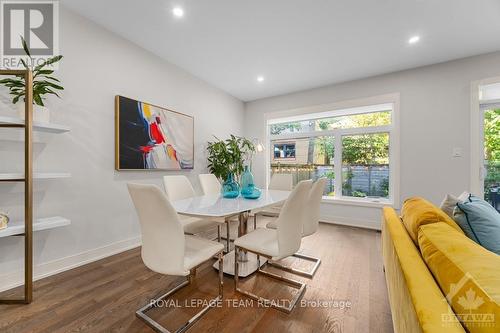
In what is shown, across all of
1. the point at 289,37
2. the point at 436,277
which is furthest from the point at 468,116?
the point at 436,277

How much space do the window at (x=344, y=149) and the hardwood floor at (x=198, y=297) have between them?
1798 mm

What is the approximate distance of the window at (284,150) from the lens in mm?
4406

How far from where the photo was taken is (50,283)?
177 centimetres

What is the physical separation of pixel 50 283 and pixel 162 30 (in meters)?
2.76

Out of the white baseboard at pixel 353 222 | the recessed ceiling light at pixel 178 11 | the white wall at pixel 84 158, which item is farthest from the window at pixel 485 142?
the white wall at pixel 84 158

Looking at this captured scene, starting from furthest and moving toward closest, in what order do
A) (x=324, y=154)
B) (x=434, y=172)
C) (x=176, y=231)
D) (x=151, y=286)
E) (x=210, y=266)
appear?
(x=324, y=154) → (x=434, y=172) → (x=210, y=266) → (x=151, y=286) → (x=176, y=231)

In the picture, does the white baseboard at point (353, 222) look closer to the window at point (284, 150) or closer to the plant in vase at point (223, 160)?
the window at point (284, 150)

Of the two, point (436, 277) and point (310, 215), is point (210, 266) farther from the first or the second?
point (436, 277)

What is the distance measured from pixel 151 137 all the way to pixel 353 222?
139 inches

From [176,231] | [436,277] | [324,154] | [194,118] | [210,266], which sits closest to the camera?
[436,277]

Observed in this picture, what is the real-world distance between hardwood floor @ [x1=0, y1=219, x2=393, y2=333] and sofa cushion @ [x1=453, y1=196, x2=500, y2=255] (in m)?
0.77

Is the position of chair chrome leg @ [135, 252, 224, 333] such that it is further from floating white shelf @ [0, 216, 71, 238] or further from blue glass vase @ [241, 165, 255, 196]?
floating white shelf @ [0, 216, 71, 238]

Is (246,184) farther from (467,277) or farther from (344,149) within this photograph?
(344,149)

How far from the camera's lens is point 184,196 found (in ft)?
7.77
